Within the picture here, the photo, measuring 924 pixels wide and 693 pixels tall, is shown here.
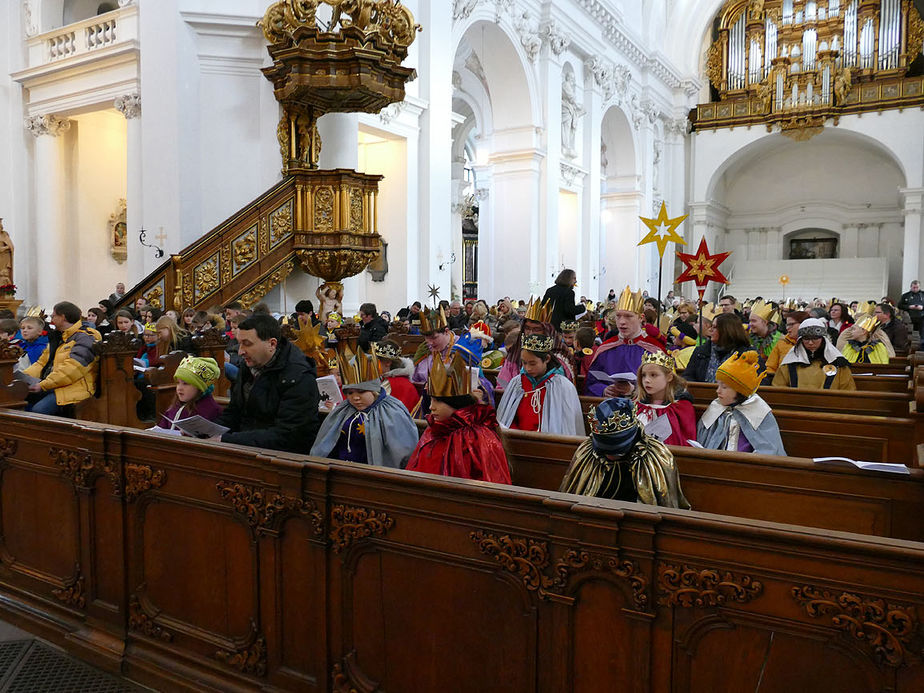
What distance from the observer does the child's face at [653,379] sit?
4027 millimetres

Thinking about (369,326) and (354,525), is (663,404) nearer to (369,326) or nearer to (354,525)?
(354,525)

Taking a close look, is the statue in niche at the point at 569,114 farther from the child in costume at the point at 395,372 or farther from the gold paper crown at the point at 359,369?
the gold paper crown at the point at 359,369

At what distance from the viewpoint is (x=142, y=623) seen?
3.22 m

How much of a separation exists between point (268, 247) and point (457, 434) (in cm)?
821

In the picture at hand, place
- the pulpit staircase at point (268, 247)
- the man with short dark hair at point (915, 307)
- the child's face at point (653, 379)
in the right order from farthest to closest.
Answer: the man with short dark hair at point (915, 307) → the pulpit staircase at point (268, 247) → the child's face at point (653, 379)

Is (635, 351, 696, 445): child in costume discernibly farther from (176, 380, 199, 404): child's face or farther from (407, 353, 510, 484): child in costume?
(176, 380, 199, 404): child's face

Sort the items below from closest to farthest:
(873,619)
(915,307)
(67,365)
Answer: (873,619) < (67,365) < (915,307)

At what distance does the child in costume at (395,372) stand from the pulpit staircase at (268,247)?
5.91m

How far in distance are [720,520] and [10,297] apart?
1529 centimetres

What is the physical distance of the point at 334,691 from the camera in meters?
2.68

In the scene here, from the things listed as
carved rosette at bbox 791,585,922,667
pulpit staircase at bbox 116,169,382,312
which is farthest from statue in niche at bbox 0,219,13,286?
carved rosette at bbox 791,585,922,667

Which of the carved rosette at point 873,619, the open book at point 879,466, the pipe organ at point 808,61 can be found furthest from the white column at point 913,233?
the carved rosette at point 873,619

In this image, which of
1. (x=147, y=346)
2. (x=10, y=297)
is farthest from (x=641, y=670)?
(x=10, y=297)

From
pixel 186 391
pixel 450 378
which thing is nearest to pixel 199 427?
pixel 186 391
